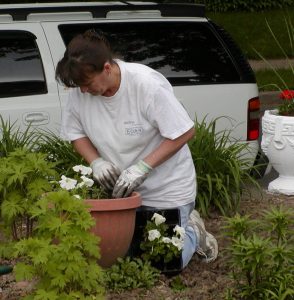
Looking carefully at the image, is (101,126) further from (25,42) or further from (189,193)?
(25,42)

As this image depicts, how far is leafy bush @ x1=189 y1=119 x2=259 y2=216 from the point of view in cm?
645

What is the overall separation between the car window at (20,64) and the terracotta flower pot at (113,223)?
256cm

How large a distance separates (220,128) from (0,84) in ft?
5.78

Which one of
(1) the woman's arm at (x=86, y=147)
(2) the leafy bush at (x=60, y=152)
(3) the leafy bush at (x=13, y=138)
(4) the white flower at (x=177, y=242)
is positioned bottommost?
(4) the white flower at (x=177, y=242)

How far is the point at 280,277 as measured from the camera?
4.35 m

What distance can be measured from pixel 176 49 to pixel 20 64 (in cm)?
131

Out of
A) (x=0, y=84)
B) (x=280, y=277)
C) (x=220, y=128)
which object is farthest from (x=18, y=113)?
(x=280, y=277)

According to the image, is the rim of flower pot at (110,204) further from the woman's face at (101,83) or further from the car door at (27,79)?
the car door at (27,79)

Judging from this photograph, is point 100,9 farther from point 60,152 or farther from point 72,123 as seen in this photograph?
point 72,123

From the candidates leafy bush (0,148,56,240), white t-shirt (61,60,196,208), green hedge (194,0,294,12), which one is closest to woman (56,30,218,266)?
white t-shirt (61,60,196,208)

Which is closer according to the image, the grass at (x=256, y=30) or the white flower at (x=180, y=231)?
the white flower at (x=180, y=231)

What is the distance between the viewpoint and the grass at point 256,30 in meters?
16.6

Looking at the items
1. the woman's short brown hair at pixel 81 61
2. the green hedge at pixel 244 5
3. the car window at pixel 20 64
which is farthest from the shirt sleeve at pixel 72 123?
the green hedge at pixel 244 5

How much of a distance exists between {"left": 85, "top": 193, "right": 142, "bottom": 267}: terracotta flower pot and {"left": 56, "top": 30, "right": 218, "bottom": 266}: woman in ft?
0.41
